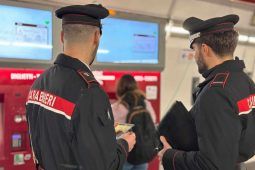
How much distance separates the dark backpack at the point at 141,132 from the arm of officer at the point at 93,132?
6.84ft

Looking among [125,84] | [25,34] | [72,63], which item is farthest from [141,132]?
[72,63]

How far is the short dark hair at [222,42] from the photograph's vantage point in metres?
2.15

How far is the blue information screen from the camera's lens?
12.4ft

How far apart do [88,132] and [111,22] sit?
2238 mm

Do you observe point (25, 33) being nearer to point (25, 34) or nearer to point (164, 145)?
point (25, 34)

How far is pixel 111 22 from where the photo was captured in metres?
3.79

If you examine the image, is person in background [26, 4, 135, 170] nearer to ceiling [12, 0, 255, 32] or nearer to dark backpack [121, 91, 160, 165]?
dark backpack [121, 91, 160, 165]

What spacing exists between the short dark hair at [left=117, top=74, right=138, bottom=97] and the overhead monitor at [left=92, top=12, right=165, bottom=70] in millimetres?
132

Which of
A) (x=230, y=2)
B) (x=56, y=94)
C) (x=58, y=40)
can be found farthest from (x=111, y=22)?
(x=230, y=2)

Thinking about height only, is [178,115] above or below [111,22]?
below

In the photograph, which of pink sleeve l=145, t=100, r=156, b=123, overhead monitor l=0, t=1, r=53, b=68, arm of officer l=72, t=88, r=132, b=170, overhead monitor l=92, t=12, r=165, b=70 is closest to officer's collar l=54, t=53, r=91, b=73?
arm of officer l=72, t=88, r=132, b=170

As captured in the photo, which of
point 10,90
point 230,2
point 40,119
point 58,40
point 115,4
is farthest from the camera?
point 230,2

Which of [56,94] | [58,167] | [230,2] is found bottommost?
[58,167]

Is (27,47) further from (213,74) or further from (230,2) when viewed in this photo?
(230,2)
